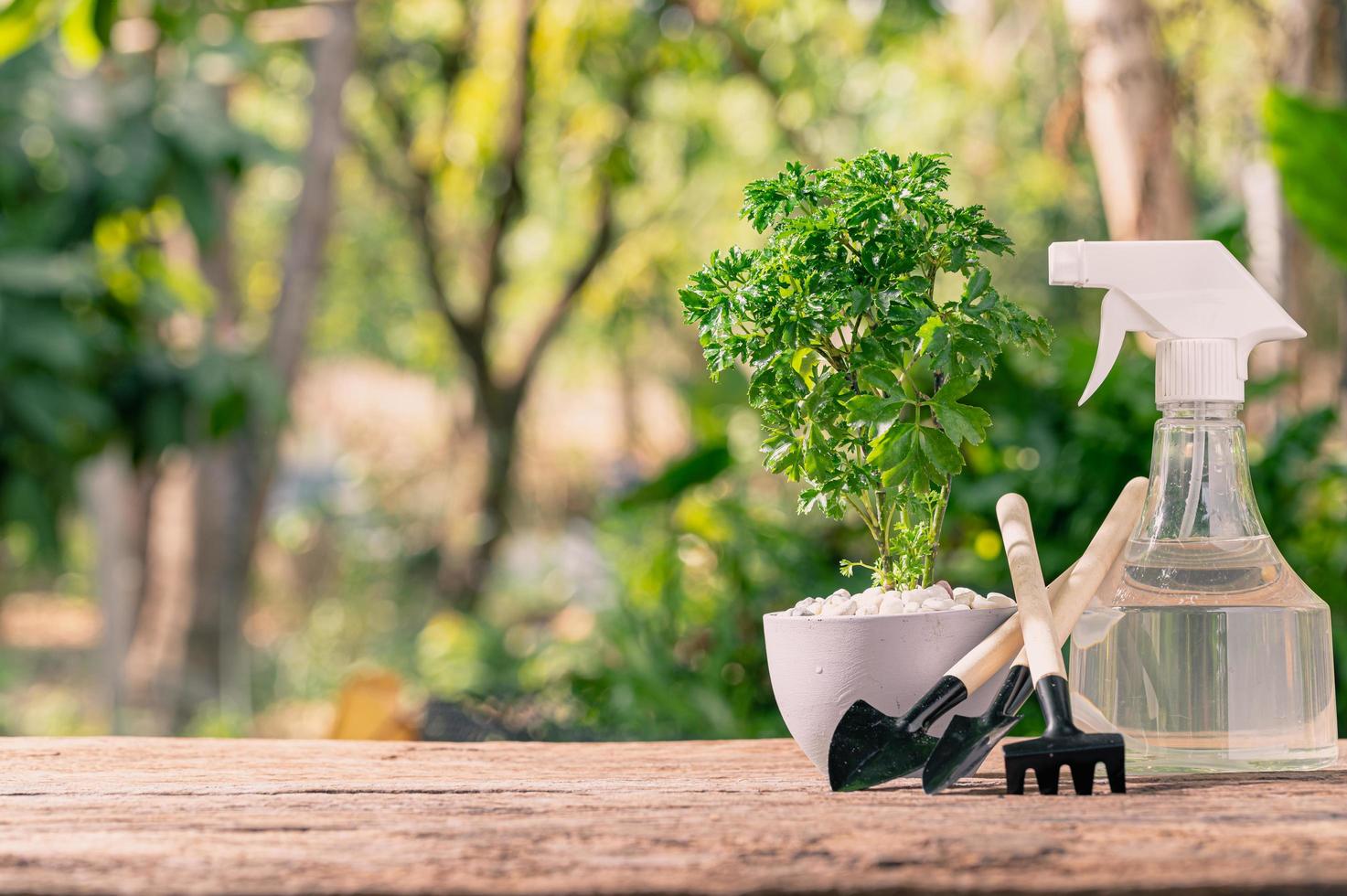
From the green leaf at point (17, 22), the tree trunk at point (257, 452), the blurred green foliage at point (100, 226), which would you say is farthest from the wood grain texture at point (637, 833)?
the tree trunk at point (257, 452)

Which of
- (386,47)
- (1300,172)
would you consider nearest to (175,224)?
(386,47)

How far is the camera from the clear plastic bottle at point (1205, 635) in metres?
0.61

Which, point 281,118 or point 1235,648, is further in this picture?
point 281,118

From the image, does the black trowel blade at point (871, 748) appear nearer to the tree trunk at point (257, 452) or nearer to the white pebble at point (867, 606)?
the white pebble at point (867, 606)

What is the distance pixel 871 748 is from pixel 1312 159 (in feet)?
4.17

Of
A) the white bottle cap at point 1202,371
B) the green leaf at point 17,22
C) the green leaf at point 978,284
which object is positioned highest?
the green leaf at point 17,22

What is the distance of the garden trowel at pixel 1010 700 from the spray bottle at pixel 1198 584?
14mm

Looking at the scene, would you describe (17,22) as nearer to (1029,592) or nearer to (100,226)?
(100,226)

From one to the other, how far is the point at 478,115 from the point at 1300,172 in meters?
2.80

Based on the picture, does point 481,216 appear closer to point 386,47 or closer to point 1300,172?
point 386,47

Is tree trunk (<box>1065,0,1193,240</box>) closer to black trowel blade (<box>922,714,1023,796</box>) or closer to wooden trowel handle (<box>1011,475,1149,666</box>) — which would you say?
wooden trowel handle (<box>1011,475,1149,666</box>)

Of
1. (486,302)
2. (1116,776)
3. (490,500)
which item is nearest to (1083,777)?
(1116,776)

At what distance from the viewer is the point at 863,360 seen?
2.07 feet

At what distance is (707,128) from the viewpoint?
5059mm
